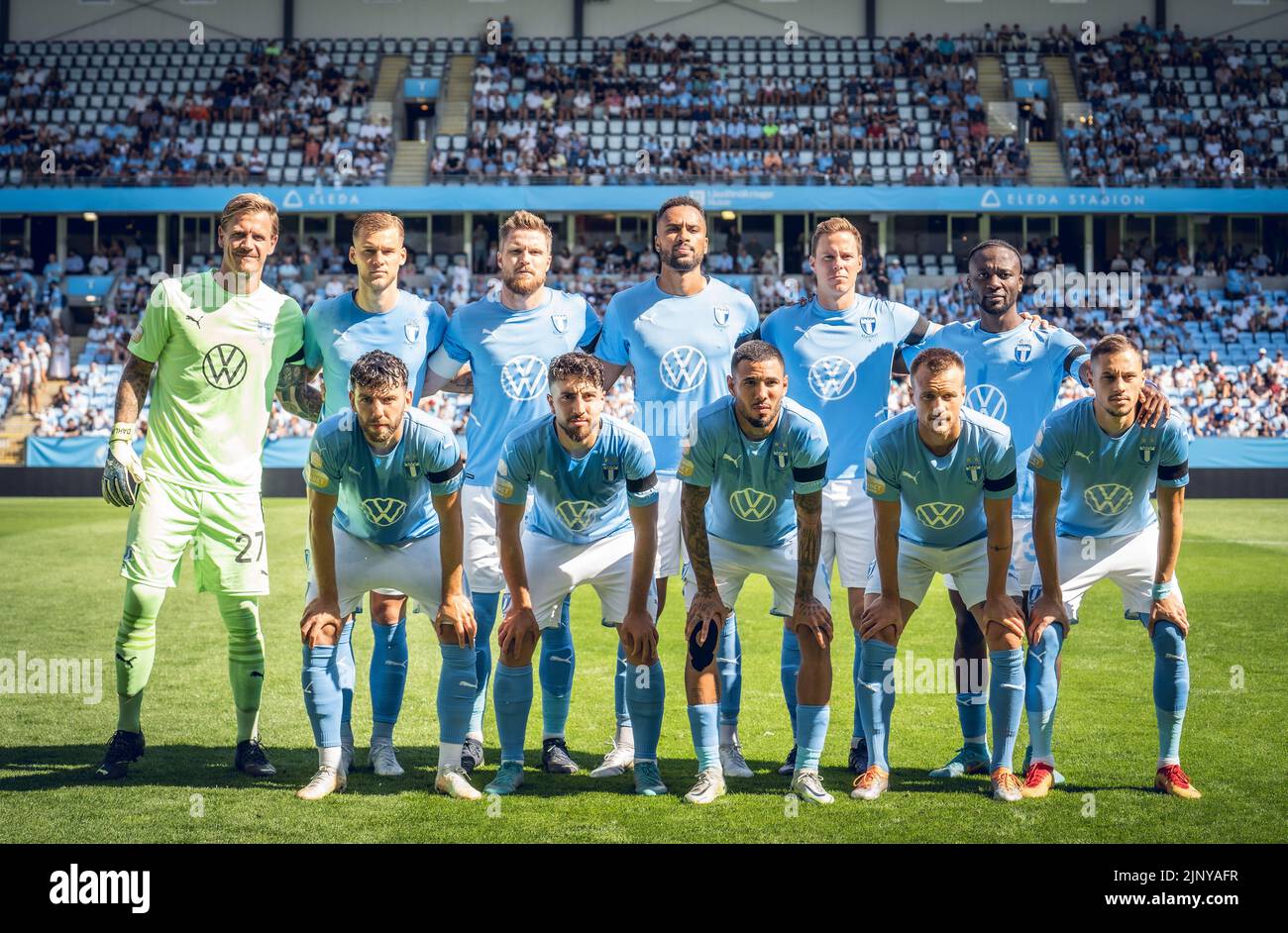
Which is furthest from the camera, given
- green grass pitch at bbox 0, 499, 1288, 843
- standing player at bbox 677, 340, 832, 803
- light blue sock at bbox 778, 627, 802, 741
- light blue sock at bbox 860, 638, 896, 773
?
light blue sock at bbox 778, 627, 802, 741

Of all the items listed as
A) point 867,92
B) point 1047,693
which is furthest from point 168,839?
Result: point 867,92

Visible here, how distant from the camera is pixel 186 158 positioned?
33.9 meters

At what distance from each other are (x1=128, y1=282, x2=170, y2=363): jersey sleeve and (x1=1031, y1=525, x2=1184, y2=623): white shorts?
4219mm

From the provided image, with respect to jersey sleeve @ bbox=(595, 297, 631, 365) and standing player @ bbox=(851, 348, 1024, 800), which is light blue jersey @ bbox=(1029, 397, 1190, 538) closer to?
standing player @ bbox=(851, 348, 1024, 800)

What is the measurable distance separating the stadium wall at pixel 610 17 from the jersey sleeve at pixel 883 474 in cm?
3462

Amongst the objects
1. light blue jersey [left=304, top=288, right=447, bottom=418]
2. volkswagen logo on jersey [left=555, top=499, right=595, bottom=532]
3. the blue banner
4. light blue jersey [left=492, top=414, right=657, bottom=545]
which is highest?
the blue banner

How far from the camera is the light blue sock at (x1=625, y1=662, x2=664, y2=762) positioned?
5.45 m

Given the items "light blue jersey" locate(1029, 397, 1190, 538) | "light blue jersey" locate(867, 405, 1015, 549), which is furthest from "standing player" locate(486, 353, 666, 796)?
"light blue jersey" locate(1029, 397, 1190, 538)

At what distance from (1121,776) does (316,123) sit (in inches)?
1312

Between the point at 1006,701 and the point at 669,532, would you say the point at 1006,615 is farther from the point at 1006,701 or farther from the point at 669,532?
the point at 669,532

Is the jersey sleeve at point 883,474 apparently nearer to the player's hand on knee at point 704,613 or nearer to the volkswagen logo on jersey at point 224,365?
the player's hand on knee at point 704,613

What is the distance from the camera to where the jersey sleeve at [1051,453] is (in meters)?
5.58

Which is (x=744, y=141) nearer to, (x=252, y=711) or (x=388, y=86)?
(x=388, y=86)

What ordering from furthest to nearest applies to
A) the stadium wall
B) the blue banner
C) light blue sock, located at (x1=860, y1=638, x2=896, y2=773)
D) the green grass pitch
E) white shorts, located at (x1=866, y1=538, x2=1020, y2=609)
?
the stadium wall → the blue banner → white shorts, located at (x1=866, y1=538, x2=1020, y2=609) → light blue sock, located at (x1=860, y1=638, x2=896, y2=773) → the green grass pitch
